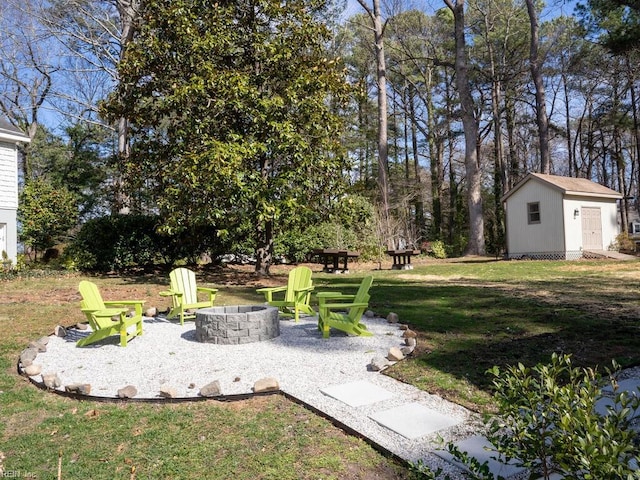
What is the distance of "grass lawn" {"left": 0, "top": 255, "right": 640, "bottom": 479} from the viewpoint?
2.73m

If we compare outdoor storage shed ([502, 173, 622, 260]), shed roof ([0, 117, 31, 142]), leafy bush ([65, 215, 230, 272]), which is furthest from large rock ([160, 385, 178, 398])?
outdoor storage shed ([502, 173, 622, 260])

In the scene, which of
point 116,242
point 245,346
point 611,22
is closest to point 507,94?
point 611,22

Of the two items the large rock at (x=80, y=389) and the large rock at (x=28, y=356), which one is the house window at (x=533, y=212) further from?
the large rock at (x=80, y=389)

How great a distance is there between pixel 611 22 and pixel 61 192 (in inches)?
981

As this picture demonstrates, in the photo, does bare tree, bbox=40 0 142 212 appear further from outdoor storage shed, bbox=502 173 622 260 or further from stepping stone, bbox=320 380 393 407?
outdoor storage shed, bbox=502 173 622 260

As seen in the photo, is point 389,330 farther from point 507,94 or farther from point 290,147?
point 507,94

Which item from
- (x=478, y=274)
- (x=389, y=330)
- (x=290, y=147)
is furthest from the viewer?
(x=478, y=274)

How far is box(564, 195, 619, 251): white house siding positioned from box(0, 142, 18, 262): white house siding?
1976 centimetres

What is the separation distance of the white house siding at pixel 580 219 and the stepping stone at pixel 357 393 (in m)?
16.6

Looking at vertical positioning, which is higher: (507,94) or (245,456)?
(507,94)

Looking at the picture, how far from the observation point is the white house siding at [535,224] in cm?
1795

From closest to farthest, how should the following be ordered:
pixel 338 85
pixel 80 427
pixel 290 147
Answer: pixel 80 427 → pixel 290 147 → pixel 338 85

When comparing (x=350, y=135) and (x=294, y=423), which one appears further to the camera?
(x=350, y=135)

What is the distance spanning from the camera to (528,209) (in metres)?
19.1
